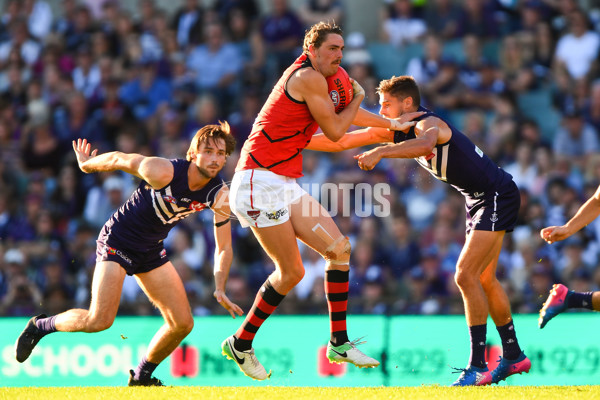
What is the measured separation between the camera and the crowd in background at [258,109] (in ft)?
37.3

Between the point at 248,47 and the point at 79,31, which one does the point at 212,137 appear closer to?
the point at 248,47

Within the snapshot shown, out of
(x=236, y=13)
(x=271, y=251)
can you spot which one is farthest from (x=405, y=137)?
(x=236, y=13)

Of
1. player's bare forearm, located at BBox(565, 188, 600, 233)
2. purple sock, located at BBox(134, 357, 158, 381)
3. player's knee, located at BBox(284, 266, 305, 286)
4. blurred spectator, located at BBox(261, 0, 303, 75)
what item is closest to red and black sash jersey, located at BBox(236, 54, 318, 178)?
player's knee, located at BBox(284, 266, 305, 286)

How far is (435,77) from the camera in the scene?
44.1ft

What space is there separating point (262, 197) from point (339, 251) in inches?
28.7

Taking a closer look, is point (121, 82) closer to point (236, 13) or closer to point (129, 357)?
point (236, 13)

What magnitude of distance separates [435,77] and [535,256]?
3.46 meters

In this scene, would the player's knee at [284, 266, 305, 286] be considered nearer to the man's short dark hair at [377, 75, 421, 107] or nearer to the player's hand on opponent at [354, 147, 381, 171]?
the player's hand on opponent at [354, 147, 381, 171]

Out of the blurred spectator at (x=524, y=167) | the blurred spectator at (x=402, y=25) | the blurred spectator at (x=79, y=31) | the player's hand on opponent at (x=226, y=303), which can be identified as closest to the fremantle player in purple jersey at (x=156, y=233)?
the player's hand on opponent at (x=226, y=303)

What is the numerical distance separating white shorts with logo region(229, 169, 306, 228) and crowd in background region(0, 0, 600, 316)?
10.2 feet

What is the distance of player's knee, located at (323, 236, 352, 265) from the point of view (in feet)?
22.7

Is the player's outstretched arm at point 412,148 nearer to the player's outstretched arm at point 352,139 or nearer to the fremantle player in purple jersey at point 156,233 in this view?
the player's outstretched arm at point 352,139

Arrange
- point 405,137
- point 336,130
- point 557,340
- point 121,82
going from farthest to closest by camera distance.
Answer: point 121,82, point 557,340, point 405,137, point 336,130

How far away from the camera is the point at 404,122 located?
24.8ft
